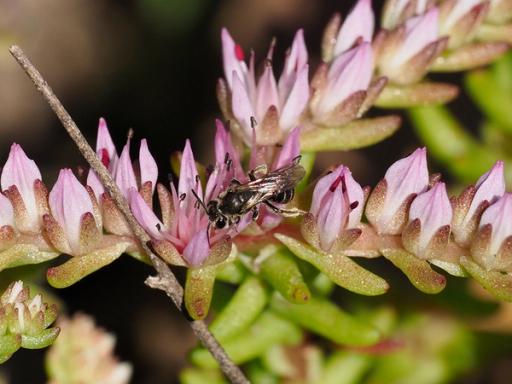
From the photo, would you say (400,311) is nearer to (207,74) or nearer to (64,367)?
Result: (64,367)

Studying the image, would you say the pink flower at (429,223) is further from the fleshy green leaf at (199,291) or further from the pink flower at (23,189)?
the pink flower at (23,189)

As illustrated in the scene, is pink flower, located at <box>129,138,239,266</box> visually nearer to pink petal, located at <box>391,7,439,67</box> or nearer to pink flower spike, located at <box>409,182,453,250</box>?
pink flower spike, located at <box>409,182,453,250</box>

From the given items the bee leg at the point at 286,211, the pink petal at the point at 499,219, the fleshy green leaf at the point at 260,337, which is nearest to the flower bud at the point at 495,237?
the pink petal at the point at 499,219

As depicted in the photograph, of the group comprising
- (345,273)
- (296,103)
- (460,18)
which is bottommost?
(345,273)

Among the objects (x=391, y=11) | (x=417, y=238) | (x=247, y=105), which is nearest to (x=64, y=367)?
(x=247, y=105)

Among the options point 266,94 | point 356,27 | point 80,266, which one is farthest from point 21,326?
point 356,27

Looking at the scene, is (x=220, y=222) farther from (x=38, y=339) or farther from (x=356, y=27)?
(x=356, y=27)

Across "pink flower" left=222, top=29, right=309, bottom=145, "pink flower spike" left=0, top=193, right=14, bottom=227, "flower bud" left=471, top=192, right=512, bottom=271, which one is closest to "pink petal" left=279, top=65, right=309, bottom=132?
"pink flower" left=222, top=29, right=309, bottom=145
